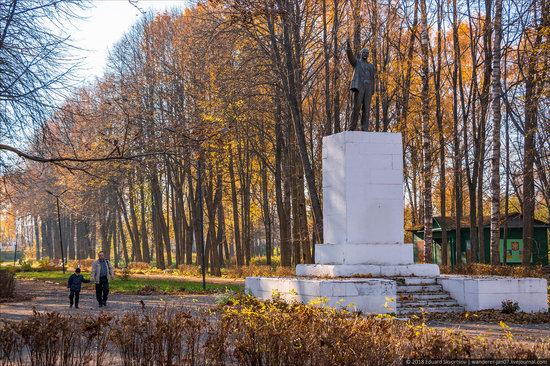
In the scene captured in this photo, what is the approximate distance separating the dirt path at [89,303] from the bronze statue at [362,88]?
21.5ft

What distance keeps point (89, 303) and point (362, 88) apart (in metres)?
10.4

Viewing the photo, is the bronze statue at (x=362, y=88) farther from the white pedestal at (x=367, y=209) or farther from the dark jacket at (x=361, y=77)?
the white pedestal at (x=367, y=209)

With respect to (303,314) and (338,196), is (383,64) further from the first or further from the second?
(303,314)

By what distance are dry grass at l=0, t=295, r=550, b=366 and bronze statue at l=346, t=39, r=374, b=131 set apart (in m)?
11.5

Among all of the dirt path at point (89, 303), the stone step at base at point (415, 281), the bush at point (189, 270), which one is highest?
the stone step at base at point (415, 281)

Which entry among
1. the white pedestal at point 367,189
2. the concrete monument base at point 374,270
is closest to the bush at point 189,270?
the white pedestal at point 367,189

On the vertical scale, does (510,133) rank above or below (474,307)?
above

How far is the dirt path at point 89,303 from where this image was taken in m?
17.6

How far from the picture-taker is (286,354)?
7.74m

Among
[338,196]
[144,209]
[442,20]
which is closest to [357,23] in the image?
[442,20]

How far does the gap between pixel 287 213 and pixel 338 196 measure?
1541cm

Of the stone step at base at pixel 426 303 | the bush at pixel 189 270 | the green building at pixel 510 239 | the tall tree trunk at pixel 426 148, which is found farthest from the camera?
the green building at pixel 510 239

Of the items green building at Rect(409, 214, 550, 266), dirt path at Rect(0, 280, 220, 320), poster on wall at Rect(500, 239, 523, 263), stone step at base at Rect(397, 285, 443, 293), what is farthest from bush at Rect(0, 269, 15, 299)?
poster on wall at Rect(500, 239, 523, 263)

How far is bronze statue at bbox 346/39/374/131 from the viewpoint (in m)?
19.7
